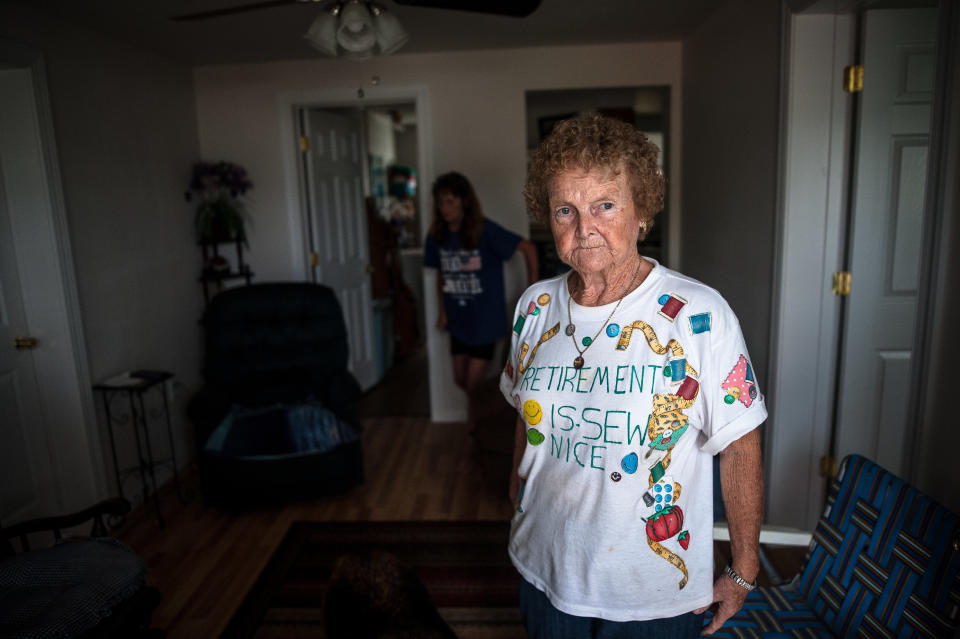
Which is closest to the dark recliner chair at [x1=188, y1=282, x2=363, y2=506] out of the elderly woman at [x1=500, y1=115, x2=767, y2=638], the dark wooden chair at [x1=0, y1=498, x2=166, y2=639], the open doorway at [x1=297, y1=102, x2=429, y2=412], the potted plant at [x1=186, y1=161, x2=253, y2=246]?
the potted plant at [x1=186, y1=161, x2=253, y2=246]

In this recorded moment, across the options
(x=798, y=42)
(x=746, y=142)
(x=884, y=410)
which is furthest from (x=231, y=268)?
(x=884, y=410)

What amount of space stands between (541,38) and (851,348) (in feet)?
7.64

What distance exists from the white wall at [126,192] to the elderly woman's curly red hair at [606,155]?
2.56 m

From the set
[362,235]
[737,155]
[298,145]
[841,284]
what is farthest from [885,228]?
[362,235]

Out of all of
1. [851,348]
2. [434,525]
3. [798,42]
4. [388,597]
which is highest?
[798,42]

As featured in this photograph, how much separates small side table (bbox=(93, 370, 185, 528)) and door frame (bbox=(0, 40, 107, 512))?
91 mm

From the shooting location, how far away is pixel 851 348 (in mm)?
2299

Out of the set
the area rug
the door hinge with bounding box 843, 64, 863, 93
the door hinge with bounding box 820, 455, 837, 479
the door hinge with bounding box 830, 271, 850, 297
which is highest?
the door hinge with bounding box 843, 64, 863, 93

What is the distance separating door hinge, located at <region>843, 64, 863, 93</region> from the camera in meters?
2.14

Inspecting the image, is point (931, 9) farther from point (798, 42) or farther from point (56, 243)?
point (56, 243)

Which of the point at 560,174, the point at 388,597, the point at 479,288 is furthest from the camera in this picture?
the point at 479,288

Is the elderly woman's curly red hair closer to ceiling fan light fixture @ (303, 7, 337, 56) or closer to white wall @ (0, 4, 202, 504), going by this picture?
ceiling fan light fixture @ (303, 7, 337, 56)

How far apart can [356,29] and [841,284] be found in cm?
195

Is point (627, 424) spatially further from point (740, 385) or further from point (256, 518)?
point (256, 518)
